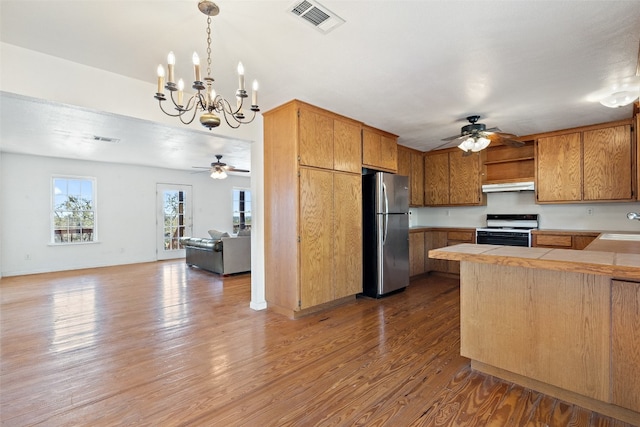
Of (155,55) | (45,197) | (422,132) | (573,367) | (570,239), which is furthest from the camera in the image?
(45,197)

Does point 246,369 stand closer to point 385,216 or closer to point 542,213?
point 385,216

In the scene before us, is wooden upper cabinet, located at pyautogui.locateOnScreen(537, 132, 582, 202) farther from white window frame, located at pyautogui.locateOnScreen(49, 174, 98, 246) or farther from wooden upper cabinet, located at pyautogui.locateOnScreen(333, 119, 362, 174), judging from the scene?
white window frame, located at pyautogui.locateOnScreen(49, 174, 98, 246)

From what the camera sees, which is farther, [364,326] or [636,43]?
[364,326]

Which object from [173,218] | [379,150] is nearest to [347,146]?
[379,150]

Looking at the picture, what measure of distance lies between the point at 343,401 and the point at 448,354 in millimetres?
1127

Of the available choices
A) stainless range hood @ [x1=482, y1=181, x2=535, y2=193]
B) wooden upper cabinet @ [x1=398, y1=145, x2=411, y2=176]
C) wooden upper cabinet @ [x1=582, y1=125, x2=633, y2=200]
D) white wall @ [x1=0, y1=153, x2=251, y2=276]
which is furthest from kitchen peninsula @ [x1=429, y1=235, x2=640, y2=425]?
white wall @ [x1=0, y1=153, x2=251, y2=276]

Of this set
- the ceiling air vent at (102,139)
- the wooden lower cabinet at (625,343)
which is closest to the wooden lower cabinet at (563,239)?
the wooden lower cabinet at (625,343)

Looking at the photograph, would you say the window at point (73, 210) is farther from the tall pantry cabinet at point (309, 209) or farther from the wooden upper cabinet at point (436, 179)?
the wooden upper cabinet at point (436, 179)

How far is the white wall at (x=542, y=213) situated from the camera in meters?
4.42

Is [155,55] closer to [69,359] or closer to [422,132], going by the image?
[69,359]

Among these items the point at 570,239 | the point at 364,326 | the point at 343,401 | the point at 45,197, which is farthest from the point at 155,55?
the point at 45,197

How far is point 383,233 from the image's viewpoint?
4223 millimetres

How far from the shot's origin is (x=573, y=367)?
72.6 inches

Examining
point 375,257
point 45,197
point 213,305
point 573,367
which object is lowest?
point 213,305
